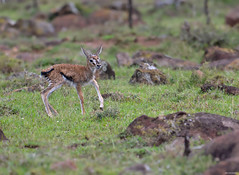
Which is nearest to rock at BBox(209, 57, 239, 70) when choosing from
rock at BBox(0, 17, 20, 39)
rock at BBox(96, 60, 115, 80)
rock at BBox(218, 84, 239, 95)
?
rock at BBox(96, 60, 115, 80)

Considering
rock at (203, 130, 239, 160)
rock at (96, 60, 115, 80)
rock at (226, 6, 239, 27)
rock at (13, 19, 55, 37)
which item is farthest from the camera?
rock at (13, 19, 55, 37)

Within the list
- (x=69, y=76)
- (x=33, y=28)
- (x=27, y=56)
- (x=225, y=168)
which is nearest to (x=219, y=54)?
(x=69, y=76)

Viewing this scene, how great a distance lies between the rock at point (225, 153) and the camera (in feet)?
17.3

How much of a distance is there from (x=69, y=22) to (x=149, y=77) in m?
18.0

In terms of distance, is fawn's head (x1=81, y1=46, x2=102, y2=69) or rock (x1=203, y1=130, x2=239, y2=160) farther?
fawn's head (x1=81, y1=46, x2=102, y2=69)

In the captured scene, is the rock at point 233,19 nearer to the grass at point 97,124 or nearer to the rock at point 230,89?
the grass at point 97,124

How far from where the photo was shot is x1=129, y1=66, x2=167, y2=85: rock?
1250cm

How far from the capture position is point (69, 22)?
29.5 m

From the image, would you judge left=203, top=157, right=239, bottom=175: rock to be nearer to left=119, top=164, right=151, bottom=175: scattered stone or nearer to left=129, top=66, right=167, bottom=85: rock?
left=119, top=164, right=151, bottom=175: scattered stone

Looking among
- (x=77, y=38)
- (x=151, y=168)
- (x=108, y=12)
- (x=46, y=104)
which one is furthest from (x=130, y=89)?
(x=108, y=12)

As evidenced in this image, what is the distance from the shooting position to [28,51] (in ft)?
68.9

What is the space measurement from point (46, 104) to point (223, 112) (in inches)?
156

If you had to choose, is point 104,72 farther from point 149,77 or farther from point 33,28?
point 33,28

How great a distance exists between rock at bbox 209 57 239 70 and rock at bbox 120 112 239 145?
729 cm
